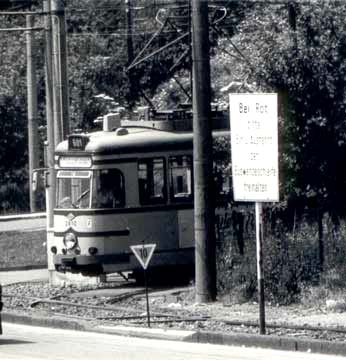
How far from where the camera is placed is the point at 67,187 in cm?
2572

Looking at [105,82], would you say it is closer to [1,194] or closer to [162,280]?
[1,194]

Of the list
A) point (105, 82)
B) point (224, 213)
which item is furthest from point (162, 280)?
point (105, 82)

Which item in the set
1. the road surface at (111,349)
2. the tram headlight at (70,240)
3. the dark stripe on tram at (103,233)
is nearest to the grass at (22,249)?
the tram headlight at (70,240)

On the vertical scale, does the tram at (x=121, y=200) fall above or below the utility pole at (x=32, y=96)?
below

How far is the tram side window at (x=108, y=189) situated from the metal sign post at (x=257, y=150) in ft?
24.7

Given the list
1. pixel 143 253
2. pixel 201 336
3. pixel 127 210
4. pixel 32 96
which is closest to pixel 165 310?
pixel 143 253

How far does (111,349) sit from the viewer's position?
17047mm

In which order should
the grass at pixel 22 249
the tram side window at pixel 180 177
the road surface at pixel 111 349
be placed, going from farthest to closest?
the grass at pixel 22 249, the tram side window at pixel 180 177, the road surface at pixel 111 349

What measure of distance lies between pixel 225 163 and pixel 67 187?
374cm

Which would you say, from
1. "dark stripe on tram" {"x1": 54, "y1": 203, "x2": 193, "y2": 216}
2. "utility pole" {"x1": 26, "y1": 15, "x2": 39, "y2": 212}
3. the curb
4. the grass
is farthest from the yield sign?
"utility pole" {"x1": 26, "y1": 15, "x2": 39, "y2": 212}

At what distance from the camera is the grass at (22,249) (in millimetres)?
32812

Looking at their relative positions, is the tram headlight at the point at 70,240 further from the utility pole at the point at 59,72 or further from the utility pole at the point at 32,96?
the utility pole at the point at 32,96

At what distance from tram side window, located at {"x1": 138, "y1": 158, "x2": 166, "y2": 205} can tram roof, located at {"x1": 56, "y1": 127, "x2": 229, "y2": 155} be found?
292mm

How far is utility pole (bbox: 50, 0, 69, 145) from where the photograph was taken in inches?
1038
